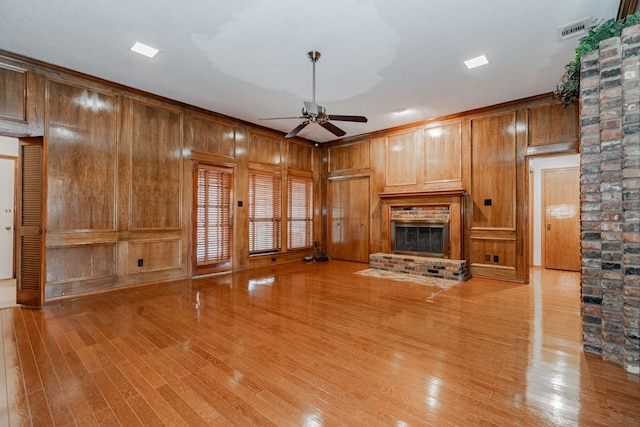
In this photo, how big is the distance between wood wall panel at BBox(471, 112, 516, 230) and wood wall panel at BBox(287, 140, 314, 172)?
12.5ft

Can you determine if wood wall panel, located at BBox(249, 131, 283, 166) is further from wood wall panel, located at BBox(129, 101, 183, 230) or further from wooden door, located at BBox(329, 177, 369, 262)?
wooden door, located at BBox(329, 177, 369, 262)

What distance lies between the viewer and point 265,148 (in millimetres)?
6734

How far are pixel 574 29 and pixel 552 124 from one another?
2.22 metres

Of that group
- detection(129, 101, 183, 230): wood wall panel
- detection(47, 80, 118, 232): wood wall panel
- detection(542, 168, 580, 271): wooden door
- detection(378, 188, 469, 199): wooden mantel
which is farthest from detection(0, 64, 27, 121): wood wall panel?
detection(542, 168, 580, 271): wooden door

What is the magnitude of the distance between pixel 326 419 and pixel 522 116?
567 centimetres

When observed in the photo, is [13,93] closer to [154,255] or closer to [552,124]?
[154,255]

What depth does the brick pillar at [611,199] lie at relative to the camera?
2168 mm

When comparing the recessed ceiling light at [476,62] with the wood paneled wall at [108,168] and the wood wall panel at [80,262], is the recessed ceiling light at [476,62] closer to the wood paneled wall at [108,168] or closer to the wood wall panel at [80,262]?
the wood paneled wall at [108,168]

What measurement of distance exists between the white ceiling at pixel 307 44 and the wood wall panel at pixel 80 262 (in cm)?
248

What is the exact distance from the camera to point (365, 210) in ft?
23.6

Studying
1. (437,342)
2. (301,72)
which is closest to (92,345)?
(437,342)

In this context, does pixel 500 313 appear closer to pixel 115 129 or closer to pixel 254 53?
pixel 254 53

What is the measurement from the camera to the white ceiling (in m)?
2.83

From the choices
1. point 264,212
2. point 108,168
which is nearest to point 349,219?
point 264,212
